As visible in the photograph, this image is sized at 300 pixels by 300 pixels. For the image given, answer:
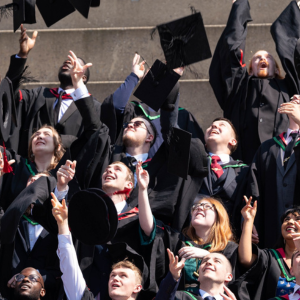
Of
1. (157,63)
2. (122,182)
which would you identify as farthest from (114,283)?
(157,63)

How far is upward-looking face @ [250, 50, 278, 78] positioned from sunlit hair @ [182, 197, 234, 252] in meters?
1.89

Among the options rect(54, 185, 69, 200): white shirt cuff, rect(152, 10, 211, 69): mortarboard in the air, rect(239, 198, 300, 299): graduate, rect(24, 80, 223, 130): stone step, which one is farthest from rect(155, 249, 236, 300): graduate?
rect(24, 80, 223, 130): stone step

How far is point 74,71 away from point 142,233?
149 cm

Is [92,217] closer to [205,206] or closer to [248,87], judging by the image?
[205,206]

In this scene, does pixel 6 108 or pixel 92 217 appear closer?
pixel 92 217

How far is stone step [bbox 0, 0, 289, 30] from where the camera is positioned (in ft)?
32.7

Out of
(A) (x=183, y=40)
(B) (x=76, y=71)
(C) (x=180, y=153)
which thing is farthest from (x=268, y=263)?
(B) (x=76, y=71)

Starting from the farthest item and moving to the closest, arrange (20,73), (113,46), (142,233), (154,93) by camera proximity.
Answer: (113,46) < (20,73) < (154,93) < (142,233)

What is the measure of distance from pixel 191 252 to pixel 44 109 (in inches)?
108

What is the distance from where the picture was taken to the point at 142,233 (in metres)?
6.41

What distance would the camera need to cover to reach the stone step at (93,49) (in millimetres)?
9797

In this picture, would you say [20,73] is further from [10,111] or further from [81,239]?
[81,239]

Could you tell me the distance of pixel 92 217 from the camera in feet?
20.3

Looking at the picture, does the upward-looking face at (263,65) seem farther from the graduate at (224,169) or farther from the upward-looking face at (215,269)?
the upward-looking face at (215,269)
